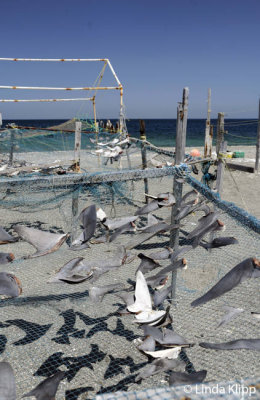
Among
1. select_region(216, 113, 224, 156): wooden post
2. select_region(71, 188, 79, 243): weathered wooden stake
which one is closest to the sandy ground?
select_region(216, 113, 224, 156): wooden post

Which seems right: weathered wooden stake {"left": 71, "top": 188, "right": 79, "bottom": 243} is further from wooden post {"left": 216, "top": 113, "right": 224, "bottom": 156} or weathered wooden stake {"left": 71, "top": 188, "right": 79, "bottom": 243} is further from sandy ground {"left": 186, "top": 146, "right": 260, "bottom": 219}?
sandy ground {"left": 186, "top": 146, "right": 260, "bottom": 219}

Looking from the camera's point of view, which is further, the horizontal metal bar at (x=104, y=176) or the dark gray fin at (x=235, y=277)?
the horizontal metal bar at (x=104, y=176)

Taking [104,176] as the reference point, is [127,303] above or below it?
below

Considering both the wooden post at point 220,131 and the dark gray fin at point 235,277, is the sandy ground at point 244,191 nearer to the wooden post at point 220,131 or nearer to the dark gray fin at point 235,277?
the wooden post at point 220,131

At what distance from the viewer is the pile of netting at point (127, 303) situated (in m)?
2.47

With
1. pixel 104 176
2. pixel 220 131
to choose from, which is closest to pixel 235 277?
pixel 104 176

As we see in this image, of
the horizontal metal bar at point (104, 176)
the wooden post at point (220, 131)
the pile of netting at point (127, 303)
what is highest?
the wooden post at point (220, 131)

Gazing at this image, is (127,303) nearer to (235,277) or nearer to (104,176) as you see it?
(235,277)

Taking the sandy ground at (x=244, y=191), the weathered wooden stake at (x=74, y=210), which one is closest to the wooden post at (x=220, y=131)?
the sandy ground at (x=244, y=191)

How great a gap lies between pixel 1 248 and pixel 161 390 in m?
5.40

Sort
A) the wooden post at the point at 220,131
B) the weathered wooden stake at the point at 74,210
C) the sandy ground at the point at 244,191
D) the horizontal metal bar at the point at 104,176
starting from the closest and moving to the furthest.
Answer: the horizontal metal bar at the point at 104,176
the weathered wooden stake at the point at 74,210
the wooden post at the point at 220,131
the sandy ground at the point at 244,191

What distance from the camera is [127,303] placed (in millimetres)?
2535

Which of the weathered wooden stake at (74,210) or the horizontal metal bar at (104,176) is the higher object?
the horizontal metal bar at (104,176)

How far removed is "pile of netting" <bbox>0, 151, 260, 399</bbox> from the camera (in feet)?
8.09
